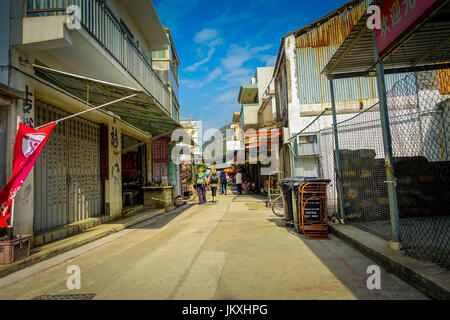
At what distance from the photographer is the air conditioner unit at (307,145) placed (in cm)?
1291

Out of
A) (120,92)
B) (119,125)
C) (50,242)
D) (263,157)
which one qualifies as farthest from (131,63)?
(263,157)

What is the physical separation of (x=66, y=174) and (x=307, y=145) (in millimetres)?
9961

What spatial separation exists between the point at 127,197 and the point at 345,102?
11427 mm

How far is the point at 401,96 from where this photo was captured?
5035mm

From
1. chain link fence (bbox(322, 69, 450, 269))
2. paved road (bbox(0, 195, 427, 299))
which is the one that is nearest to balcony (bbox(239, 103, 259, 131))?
chain link fence (bbox(322, 69, 450, 269))

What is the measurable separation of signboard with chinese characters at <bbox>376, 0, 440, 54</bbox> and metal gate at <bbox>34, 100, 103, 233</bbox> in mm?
7253

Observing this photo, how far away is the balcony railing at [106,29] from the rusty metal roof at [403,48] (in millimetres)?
5456
